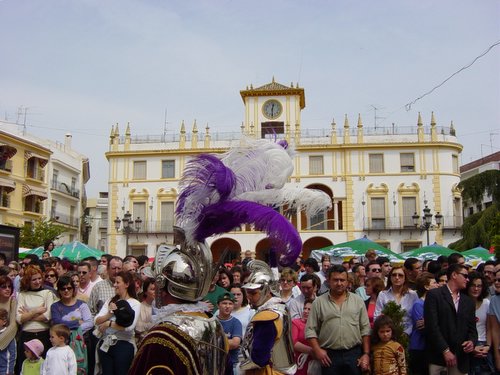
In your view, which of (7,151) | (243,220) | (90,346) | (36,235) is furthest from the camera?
(7,151)

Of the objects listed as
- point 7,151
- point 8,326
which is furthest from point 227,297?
point 7,151

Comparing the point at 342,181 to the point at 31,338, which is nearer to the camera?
the point at 31,338

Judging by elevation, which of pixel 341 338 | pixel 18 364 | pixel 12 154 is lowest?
pixel 18 364

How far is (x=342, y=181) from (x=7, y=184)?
2264 cm

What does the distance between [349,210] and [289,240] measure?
3563 cm

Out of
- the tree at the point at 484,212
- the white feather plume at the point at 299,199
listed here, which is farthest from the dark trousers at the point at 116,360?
the tree at the point at 484,212

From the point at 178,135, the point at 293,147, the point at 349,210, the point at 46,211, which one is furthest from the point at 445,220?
the point at 293,147

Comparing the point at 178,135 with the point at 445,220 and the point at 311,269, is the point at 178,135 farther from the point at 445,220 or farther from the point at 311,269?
the point at 311,269

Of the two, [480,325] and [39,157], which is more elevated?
[39,157]

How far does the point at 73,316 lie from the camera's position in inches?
267

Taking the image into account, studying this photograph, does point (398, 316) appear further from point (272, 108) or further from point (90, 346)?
point (272, 108)

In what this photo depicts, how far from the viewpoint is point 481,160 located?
58906 mm

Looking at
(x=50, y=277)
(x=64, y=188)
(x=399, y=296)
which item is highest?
(x=64, y=188)

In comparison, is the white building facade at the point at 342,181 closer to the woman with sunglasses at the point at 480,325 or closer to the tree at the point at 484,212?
the tree at the point at 484,212
